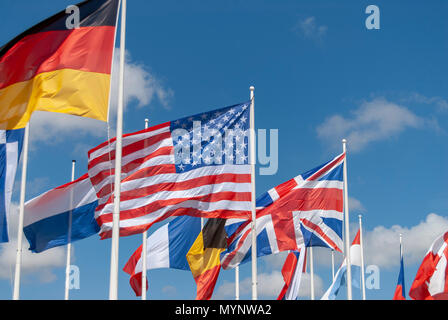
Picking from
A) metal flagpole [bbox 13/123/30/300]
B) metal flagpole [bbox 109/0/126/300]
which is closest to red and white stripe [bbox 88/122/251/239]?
metal flagpole [bbox 109/0/126/300]

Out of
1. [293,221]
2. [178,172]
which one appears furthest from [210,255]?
[178,172]

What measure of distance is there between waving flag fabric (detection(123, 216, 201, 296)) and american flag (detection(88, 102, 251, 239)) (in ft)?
18.5

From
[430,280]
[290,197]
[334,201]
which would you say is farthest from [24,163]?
[430,280]

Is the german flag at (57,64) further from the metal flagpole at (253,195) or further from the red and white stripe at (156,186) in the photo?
the metal flagpole at (253,195)

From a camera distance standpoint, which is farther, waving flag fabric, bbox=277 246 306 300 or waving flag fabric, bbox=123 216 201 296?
waving flag fabric, bbox=123 216 201 296

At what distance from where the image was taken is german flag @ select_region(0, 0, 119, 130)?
16047 millimetres

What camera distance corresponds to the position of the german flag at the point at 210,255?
22.4 m

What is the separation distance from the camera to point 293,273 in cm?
2547

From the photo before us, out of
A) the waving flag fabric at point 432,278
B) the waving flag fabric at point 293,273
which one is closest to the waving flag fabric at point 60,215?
the waving flag fabric at point 293,273

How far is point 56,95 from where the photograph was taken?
16062 mm

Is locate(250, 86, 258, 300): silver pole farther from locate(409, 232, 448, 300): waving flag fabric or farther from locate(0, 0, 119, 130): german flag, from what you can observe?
locate(409, 232, 448, 300): waving flag fabric

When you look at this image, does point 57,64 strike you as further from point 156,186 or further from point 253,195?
point 253,195

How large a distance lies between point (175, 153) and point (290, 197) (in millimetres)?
5647

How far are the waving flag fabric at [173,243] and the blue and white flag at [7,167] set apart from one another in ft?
28.6
